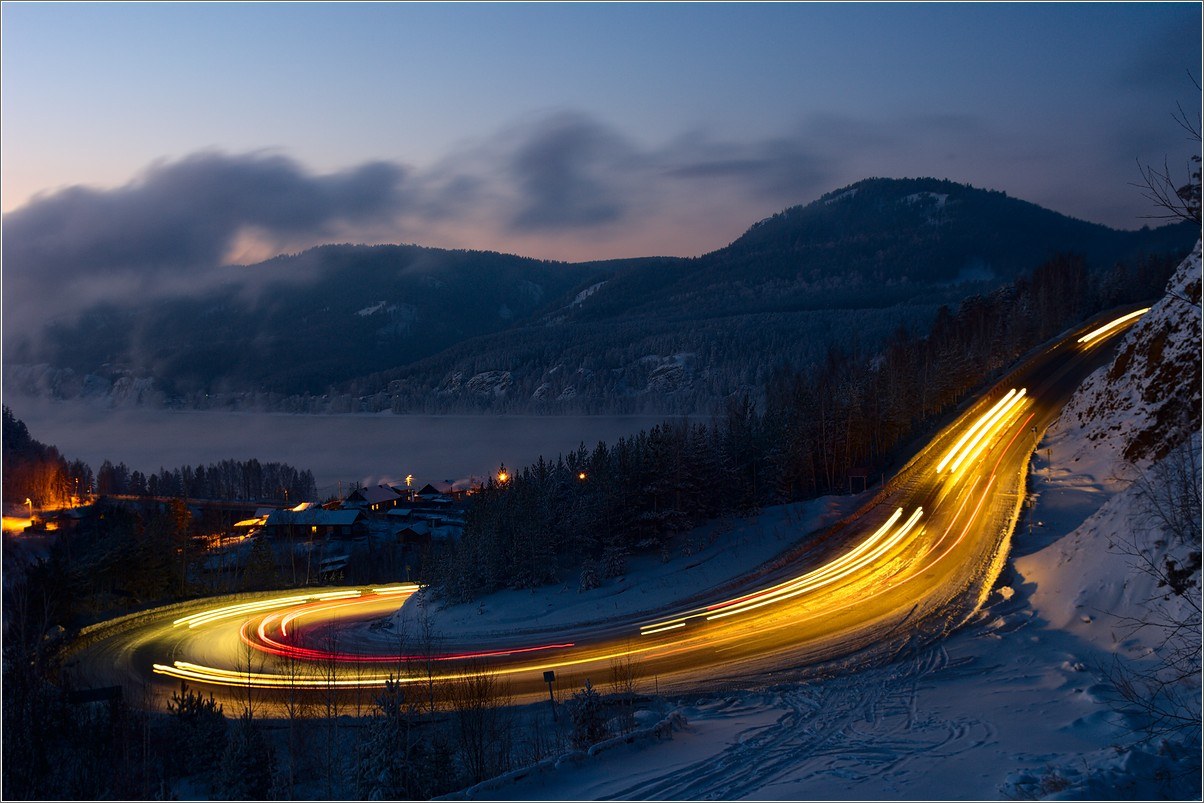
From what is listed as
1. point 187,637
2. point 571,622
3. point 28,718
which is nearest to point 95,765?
point 28,718

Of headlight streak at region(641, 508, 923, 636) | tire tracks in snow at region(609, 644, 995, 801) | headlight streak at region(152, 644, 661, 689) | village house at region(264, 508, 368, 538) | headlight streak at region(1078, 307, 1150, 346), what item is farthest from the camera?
village house at region(264, 508, 368, 538)

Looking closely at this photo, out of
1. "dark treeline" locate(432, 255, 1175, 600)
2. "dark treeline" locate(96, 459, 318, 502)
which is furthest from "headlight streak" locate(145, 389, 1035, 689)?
"dark treeline" locate(96, 459, 318, 502)

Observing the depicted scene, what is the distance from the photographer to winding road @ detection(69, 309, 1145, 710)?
76.3 feet

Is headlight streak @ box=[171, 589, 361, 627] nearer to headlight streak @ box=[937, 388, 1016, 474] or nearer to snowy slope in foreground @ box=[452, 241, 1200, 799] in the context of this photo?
snowy slope in foreground @ box=[452, 241, 1200, 799]

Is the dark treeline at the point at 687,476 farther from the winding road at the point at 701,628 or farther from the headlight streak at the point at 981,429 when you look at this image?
the winding road at the point at 701,628

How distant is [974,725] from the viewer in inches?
615

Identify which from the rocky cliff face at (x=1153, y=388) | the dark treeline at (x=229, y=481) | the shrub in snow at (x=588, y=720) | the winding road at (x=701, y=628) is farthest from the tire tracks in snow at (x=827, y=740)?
the dark treeline at (x=229, y=481)

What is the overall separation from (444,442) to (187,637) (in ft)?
388

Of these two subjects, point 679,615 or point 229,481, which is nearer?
point 679,615

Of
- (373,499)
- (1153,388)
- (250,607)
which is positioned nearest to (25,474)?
(250,607)

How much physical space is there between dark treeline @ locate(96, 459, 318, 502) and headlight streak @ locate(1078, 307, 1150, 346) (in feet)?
291

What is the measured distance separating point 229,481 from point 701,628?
100 m

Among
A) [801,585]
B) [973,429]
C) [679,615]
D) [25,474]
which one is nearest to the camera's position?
[25,474]

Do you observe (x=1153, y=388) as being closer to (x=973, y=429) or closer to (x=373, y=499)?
(x=973, y=429)
